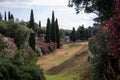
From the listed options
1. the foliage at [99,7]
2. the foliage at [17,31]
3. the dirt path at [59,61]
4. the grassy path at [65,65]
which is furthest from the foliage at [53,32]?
the foliage at [99,7]

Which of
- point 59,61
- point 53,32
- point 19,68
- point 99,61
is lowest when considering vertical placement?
point 59,61

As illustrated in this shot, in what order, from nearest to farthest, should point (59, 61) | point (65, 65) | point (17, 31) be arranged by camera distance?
point (65, 65) → point (17, 31) → point (59, 61)

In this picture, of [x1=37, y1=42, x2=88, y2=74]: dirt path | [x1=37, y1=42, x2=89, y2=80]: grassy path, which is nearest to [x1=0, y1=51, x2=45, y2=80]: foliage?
[x1=37, y1=42, x2=89, y2=80]: grassy path

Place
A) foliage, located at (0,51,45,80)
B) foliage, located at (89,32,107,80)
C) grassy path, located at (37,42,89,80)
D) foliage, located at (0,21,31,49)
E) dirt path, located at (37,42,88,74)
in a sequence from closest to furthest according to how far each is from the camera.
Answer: foliage, located at (89,32,107,80), foliage, located at (0,51,45,80), grassy path, located at (37,42,89,80), dirt path, located at (37,42,88,74), foliage, located at (0,21,31,49)

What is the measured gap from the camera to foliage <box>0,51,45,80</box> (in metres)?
15.6

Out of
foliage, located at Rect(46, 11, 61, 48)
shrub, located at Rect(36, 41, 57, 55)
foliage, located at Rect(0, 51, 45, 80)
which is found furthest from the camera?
foliage, located at Rect(46, 11, 61, 48)

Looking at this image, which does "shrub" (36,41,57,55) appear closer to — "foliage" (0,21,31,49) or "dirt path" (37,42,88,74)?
"dirt path" (37,42,88,74)

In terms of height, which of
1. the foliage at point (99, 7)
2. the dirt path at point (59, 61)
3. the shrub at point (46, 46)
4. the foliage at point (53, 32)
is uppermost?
the foliage at point (99, 7)

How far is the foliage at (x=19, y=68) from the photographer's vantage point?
51.1 ft

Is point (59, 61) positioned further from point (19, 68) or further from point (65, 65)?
point (19, 68)

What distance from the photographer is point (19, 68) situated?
16.2 m

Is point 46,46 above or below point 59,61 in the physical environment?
above

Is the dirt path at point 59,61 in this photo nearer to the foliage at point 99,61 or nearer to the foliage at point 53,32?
the foliage at point 53,32

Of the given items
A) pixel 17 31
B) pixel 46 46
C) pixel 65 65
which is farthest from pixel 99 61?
pixel 46 46
